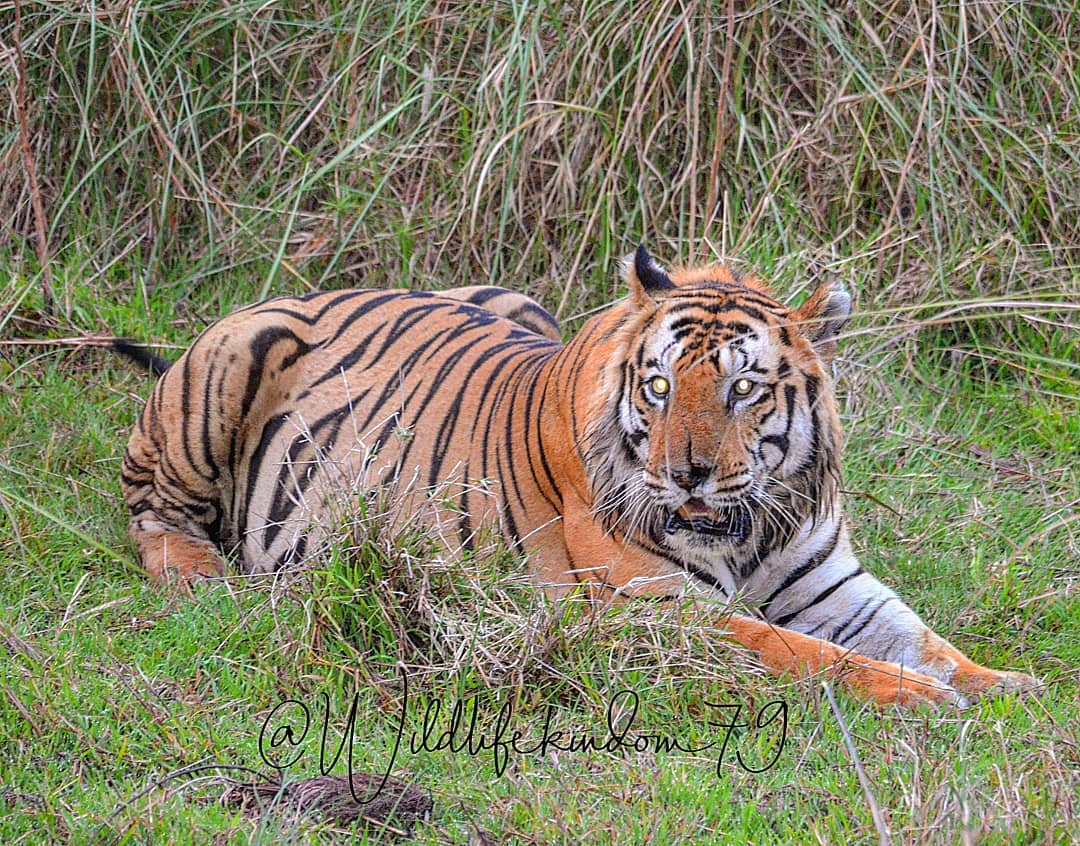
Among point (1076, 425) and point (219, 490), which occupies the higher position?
point (1076, 425)

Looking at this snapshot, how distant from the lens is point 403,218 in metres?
6.54

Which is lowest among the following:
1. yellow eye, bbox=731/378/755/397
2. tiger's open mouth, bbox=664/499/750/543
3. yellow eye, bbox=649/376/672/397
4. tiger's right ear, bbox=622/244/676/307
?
tiger's open mouth, bbox=664/499/750/543

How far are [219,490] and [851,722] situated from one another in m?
2.39

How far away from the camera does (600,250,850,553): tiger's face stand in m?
3.77

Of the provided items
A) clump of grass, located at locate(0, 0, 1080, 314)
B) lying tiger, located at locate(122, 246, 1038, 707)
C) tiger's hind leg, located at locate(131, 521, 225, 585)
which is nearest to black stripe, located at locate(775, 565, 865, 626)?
lying tiger, located at locate(122, 246, 1038, 707)

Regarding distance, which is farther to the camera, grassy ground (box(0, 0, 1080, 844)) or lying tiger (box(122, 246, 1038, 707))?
lying tiger (box(122, 246, 1038, 707))

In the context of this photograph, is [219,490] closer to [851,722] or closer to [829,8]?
[851,722]

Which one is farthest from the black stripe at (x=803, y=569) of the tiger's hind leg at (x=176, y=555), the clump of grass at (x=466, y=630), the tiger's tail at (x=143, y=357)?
the tiger's tail at (x=143, y=357)

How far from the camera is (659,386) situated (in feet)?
12.7

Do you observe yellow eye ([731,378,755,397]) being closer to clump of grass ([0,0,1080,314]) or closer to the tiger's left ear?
the tiger's left ear

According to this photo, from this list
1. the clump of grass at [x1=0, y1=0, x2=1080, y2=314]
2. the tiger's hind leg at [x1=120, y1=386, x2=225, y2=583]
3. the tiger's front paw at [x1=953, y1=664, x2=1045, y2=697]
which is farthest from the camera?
the clump of grass at [x1=0, y1=0, x2=1080, y2=314]

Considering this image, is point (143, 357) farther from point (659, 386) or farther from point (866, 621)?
point (866, 621)

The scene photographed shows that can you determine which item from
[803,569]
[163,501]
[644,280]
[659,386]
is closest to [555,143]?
[644,280]

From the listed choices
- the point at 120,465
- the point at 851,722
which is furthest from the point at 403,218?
the point at 851,722
